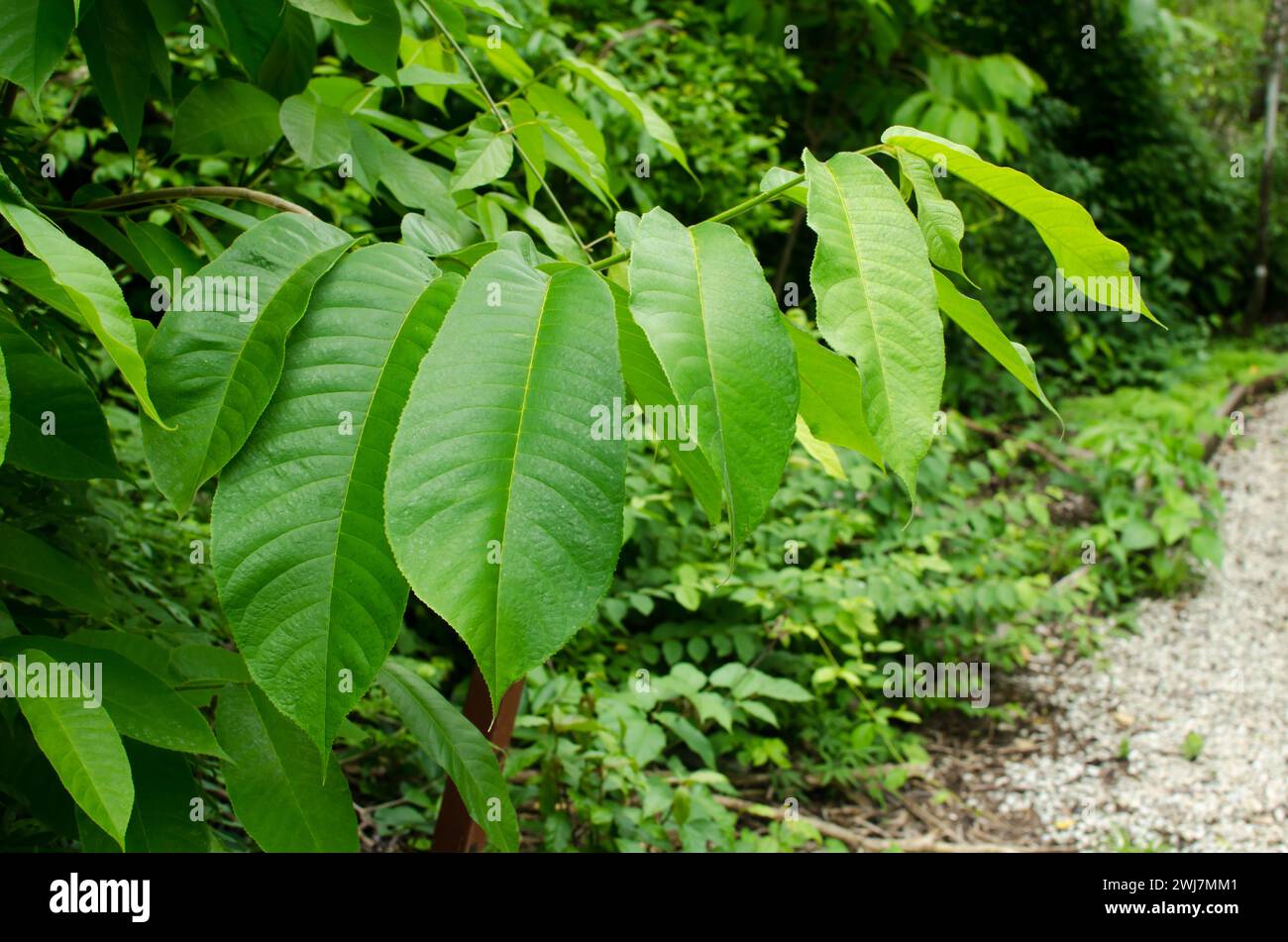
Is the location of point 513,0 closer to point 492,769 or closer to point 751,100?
point 751,100

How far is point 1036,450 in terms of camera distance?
15.0ft

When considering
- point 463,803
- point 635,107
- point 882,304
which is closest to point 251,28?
point 635,107

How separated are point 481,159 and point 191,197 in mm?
248

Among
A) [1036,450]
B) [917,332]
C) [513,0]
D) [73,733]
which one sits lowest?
[73,733]

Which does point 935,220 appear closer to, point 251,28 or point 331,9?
point 331,9

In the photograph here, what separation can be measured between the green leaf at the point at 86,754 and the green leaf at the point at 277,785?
94mm

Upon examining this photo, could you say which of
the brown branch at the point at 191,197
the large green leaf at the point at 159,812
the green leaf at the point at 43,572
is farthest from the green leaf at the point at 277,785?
the brown branch at the point at 191,197

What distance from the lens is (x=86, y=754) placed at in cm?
62

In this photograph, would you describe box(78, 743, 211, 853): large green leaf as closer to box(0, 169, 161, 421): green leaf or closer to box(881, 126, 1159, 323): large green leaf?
box(0, 169, 161, 421): green leaf

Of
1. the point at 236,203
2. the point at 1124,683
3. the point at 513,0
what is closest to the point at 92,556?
the point at 236,203

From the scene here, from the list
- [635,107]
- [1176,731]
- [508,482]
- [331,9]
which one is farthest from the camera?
[1176,731]

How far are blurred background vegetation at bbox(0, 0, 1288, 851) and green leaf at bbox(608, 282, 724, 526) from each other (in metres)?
0.04
